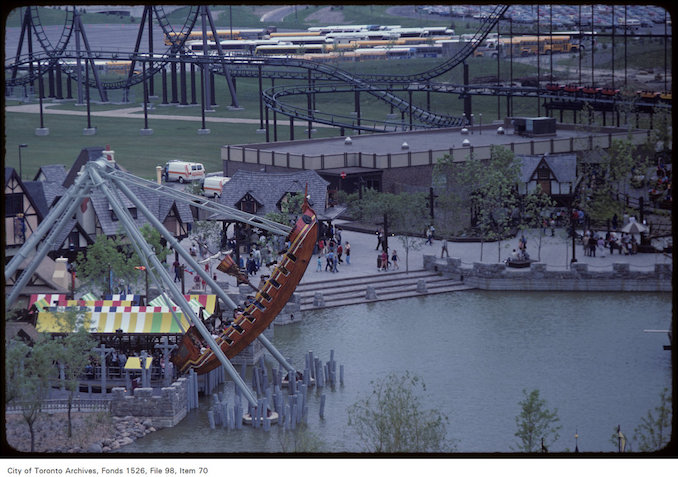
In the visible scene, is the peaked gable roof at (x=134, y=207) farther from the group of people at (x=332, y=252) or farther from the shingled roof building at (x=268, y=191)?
the group of people at (x=332, y=252)

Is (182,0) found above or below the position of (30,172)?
above

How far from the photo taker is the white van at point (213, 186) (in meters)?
86.0

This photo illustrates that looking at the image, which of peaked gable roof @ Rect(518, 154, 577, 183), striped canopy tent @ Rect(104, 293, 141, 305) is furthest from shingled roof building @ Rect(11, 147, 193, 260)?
peaked gable roof @ Rect(518, 154, 577, 183)

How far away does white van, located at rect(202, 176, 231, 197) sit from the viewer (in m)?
86.0

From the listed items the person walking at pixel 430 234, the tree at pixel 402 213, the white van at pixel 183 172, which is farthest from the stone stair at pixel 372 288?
the white van at pixel 183 172

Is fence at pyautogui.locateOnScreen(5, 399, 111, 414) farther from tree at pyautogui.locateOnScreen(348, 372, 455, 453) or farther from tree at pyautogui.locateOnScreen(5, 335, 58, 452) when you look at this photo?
tree at pyautogui.locateOnScreen(348, 372, 455, 453)

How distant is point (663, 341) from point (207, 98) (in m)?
95.5

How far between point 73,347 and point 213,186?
42023 mm

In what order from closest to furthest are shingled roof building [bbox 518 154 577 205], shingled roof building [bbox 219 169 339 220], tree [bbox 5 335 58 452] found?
tree [bbox 5 335 58 452] < shingled roof building [bbox 219 169 339 220] < shingled roof building [bbox 518 154 577 205]

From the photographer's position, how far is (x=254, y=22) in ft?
639

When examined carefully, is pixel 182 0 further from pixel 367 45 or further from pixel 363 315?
pixel 367 45

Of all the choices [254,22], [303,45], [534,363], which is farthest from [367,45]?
[534,363]

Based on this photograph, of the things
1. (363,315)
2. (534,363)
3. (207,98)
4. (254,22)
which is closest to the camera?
(534,363)

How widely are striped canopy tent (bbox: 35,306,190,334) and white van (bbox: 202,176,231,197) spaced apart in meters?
37.7
